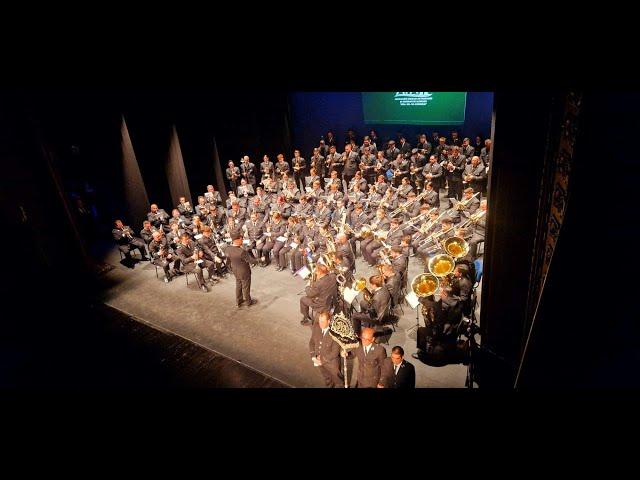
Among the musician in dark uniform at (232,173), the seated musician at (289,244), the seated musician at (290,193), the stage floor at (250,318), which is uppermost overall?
the musician in dark uniform at (232,173)

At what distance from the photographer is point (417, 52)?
1.48m

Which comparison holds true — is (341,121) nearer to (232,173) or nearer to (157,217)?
(232,173)

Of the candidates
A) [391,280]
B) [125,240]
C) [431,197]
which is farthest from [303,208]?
[125,240]

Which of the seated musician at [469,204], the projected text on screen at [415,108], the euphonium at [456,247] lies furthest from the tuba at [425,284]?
the projected text on screen at [415,108]

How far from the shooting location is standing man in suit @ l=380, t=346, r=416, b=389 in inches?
190

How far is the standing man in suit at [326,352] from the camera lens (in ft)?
17.9

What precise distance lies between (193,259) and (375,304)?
4.84 meters

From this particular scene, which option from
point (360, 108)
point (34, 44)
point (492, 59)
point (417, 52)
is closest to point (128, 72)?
point (34, 44)

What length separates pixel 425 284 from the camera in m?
6.41

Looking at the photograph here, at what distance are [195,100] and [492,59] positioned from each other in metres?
15.0

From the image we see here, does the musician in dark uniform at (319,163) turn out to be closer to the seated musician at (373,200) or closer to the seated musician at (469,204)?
the seated musician at (373,200)

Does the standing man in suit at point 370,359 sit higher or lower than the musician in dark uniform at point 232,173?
lower

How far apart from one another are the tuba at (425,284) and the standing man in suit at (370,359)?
60.9 inches

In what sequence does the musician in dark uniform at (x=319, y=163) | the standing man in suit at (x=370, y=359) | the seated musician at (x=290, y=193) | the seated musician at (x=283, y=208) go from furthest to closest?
the musician in dark uniform at (x=319, y=163) → the seated musician at (x=290, y=193) → the seated musician at (x=283, y=208) → the standing man in suit at (x=370, y=359)
